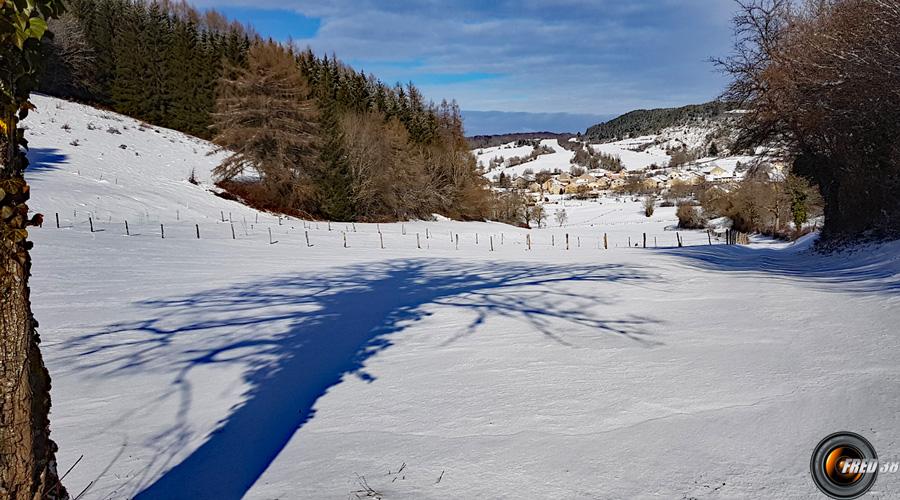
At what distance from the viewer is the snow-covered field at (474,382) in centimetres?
355

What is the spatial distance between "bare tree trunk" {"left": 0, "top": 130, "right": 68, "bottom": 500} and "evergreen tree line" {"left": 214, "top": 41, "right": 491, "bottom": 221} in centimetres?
3750

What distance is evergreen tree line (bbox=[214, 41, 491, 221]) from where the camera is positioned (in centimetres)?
3775

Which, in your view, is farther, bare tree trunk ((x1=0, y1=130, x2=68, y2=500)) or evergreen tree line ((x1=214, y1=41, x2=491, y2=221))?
evergreen tree line ((x1=214, y1=41, x2=491, y2=221))

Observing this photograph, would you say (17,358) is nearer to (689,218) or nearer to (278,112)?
(278,112)

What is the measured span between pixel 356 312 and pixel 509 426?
587 cm

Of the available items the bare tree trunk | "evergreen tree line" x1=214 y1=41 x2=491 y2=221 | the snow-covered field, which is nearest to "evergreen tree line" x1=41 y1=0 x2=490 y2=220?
"evergreen tree line" x1=214 y1=41 x2=491 y2=221

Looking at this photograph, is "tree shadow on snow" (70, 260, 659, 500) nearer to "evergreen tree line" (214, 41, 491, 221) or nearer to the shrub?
"evergreen tree line" (214, 41, 491, 221)

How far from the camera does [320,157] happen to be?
4034 cm

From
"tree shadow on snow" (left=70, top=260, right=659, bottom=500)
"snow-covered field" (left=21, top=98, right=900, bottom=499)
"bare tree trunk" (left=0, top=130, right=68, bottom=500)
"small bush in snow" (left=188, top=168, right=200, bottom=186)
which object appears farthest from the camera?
"small bush in snow" (left=188, top=168, right=200, bottom=186)

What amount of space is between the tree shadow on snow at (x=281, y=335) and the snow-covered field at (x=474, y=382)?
4 centimetres

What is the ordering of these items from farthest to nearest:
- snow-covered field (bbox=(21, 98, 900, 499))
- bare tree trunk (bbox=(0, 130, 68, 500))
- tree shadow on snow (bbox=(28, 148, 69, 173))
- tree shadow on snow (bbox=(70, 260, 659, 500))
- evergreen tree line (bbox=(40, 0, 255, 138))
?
evergreen tree line (bbox=(40, 0, 255, 138)) < tree shadow on snow (bbox=(28, 148, 69, 173)) < tree shadow on snow (bbox=(70, 260, 659, 500)) < snow-covered field (bbox=(21, 98, 900, 499)) < bare tree trunk (bbox=(0, 130, 68, 500))

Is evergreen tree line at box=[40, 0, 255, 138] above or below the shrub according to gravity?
above

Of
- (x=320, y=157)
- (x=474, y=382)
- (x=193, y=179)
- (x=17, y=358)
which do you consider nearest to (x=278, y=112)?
(x=320, y=157)

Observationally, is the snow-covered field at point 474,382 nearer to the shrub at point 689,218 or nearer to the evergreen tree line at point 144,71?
the shrub at point 689,218
